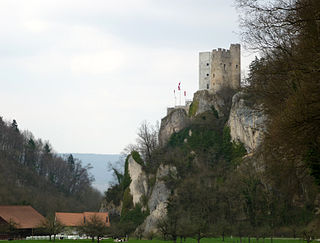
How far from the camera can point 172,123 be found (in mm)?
90750

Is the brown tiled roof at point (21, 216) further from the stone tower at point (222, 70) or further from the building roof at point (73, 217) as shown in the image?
the stone tower at point (222, 70)

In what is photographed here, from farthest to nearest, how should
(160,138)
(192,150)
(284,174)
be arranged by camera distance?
(160,138) → (192,150) → (284,174)

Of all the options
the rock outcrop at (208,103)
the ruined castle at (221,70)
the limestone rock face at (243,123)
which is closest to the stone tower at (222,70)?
the ruined castle at (221,70)

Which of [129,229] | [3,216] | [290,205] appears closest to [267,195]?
[290,205]

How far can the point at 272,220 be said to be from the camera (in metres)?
63.0

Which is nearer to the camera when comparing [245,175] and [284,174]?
[284,174]

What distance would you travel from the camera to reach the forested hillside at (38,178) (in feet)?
323

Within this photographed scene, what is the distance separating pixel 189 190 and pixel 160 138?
75.3 feet

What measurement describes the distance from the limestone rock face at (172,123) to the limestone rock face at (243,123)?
36.0 ft

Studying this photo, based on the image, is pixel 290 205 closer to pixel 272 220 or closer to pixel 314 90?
pixel 272 220

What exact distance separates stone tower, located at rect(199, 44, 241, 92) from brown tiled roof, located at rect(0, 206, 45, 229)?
35.9m

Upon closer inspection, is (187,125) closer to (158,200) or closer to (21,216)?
(158,200)

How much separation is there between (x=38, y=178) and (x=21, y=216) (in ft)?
102

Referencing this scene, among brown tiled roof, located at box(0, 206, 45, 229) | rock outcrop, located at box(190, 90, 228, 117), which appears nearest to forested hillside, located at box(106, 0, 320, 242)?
rock outcrop, located at box(190, 90, 228, 117)
